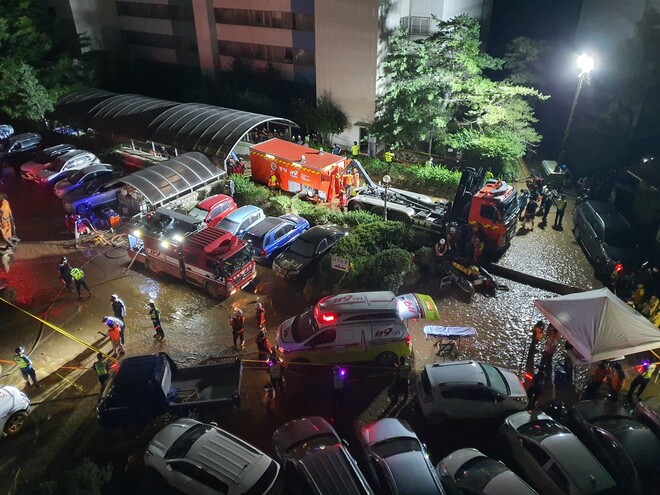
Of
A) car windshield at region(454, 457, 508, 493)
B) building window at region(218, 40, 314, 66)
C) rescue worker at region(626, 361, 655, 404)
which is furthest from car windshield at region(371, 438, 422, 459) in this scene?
building window at region(218, 40, 314, 66)

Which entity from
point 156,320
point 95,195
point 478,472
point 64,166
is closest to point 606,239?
point 478,472

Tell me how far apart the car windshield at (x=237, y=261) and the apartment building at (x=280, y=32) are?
14.9 metres

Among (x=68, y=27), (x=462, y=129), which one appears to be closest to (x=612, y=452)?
(x=462, y=129)

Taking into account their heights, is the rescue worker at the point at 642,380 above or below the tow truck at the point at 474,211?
below

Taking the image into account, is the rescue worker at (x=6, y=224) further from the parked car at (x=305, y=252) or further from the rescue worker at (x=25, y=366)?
the parked car at (x=305, y=252)

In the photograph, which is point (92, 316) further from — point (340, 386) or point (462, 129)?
point (462, 129)

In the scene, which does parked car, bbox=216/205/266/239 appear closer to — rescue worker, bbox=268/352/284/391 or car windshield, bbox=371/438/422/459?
rescue worker, bbox=268/352/284/391

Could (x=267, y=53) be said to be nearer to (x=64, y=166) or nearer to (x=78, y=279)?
(x=64, y=166)

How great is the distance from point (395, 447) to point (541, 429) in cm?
309

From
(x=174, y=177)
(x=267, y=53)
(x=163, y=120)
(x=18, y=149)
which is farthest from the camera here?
(x=267, y=53)

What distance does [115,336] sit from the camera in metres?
12.8

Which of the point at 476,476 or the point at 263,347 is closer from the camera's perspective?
the point at 476,476

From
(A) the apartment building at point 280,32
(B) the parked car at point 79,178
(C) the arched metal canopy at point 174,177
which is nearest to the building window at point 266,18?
(A) the apartment building at point 280,32

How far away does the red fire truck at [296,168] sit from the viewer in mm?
21484
